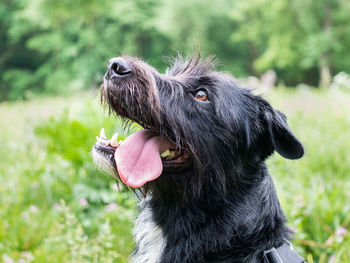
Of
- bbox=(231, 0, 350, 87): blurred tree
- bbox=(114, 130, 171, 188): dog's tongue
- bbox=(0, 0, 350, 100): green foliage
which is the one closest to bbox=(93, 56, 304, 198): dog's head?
bbox=(114, 130, 171, 188): dog's tongue

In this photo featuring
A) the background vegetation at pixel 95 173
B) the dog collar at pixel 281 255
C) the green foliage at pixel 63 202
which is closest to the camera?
the dog collar at pixel 281 255

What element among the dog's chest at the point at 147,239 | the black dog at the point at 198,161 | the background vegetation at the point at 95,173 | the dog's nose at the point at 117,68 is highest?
the dog's nose at the point at 117,68

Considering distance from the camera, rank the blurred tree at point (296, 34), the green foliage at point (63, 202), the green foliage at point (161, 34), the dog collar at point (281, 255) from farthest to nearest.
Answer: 1. the green foliage at point (161, 34)
2. the blurred tree at point (296, 34)
3. the green foliage at point (63, 202)
4. the dog collar at point (281, 255)

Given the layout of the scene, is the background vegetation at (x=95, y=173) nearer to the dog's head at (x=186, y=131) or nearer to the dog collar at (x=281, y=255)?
the dog's head at (x=186, y=131)

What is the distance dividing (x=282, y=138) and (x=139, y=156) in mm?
850

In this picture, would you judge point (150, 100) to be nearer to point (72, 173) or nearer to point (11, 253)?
point (11, 253)

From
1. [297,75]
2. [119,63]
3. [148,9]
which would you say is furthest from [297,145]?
[297,75]

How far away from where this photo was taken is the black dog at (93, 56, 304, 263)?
2.06 m

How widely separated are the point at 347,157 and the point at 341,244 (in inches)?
85.6

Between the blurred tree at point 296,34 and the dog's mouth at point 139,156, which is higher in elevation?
the dog's mouth at point 139,156

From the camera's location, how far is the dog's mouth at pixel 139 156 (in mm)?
2021

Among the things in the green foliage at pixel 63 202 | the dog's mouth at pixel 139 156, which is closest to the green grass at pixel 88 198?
the green foliage at pixel 63 202

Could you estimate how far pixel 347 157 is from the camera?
16.4ft

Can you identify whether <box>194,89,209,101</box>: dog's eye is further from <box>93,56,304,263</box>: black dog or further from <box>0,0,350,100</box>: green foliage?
<box>0,0,350,100</box>: green foliage
